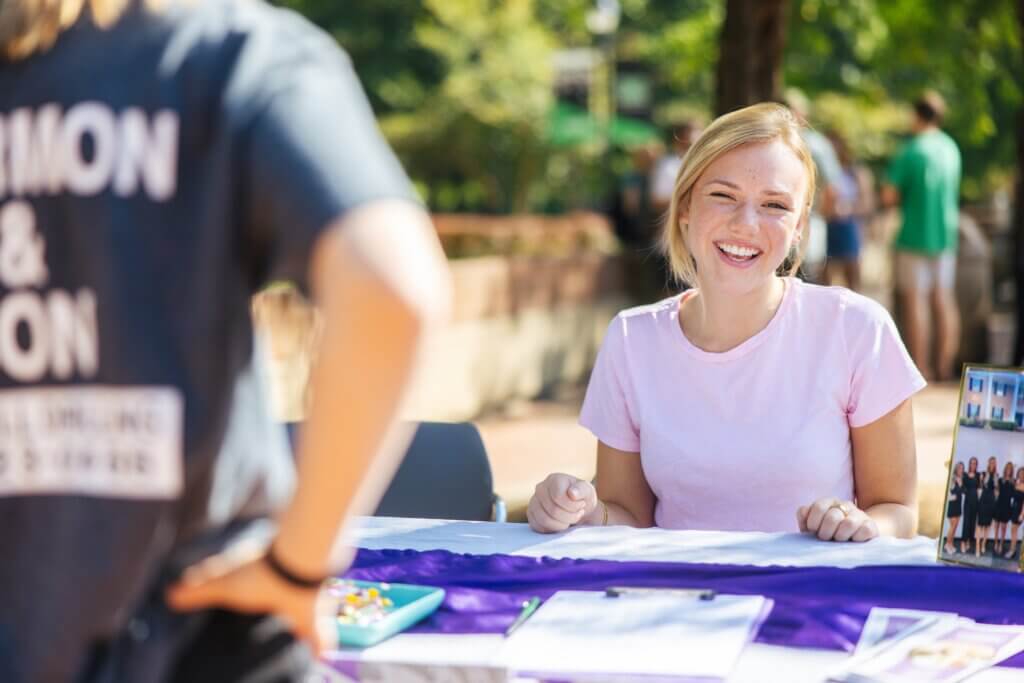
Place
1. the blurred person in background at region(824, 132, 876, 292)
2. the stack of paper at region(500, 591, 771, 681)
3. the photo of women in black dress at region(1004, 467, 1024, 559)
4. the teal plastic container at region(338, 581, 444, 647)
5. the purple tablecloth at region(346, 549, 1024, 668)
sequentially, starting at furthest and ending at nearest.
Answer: the blurred person in background at region(824, 132, 876, 292)
the photo of women in black dress at region(1004, 467, 1024, 559)
the purple tablecloth at region(346, 549, 1024, 668)
the teal plastic container at region(338, 581, 444, 647)
the stack of paper at region(500, 591, 771, 681)

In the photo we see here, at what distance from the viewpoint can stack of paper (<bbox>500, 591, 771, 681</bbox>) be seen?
6.48 ft

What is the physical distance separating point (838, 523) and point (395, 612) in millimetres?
920

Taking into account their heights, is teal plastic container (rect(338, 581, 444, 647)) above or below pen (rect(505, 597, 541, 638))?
above

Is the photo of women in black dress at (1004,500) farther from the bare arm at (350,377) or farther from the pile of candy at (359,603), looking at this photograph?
the bare arm at (350,377)

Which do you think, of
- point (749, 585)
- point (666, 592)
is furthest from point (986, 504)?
point (666, 592)

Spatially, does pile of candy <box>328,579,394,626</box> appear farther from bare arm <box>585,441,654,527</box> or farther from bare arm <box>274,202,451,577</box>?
bare arm <box>585,441,654,527</box>

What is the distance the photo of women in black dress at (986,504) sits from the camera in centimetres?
251

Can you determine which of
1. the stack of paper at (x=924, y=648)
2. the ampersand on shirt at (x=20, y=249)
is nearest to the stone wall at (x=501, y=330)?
the stack of paper at (x=924, y=648)

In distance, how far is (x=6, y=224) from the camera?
140cm

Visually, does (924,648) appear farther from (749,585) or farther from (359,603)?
(359,603)

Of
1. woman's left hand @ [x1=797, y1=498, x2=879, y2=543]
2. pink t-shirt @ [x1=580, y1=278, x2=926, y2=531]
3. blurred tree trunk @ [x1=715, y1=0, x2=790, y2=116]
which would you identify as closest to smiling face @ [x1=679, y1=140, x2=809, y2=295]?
pink t-shirt @ [x1=580, y1=278, x2=926, y2=531]

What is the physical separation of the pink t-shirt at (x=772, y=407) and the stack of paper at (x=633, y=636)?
875 millimetres

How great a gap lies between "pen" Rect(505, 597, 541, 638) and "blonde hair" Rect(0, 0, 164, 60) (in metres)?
1.11

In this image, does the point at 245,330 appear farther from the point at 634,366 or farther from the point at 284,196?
the point at 634,366
